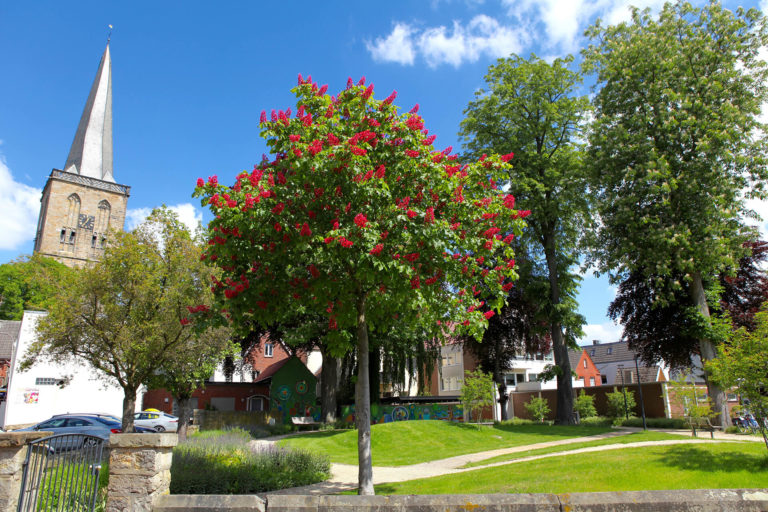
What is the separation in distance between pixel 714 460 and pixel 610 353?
56537 mm

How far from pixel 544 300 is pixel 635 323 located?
8.07 m

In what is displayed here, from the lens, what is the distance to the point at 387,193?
8.47 m

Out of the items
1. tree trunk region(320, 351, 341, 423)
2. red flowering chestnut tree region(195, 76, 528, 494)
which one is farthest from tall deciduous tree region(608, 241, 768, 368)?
red flowering chestnut tree region(195, 76, 528, 494)

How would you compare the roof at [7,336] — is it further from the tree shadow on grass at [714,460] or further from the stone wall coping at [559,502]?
the tree shadow on grass at [714,460]

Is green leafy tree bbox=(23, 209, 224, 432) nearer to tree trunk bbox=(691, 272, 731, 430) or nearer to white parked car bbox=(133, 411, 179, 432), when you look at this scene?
white parked car bbox=(133, 411, 179, 432)

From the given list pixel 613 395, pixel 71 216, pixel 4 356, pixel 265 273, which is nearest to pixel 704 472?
pixel 265 273

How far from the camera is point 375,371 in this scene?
31.3 metres

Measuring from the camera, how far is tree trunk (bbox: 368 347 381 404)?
3053 centimetres

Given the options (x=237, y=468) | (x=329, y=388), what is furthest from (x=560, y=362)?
(x=237, y=468)

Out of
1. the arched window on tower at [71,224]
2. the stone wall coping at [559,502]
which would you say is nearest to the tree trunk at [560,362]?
the stone wall coping at [559,502]

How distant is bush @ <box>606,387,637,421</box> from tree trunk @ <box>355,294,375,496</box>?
88.7 ft

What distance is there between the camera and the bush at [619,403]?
3145cm

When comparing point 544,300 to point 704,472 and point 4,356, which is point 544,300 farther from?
point 4,356

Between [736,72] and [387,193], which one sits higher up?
[736,72]
